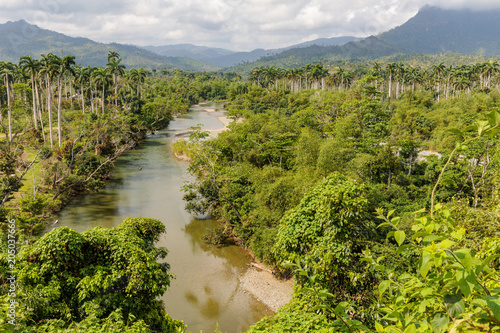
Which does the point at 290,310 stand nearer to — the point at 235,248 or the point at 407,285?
the point at 407,285

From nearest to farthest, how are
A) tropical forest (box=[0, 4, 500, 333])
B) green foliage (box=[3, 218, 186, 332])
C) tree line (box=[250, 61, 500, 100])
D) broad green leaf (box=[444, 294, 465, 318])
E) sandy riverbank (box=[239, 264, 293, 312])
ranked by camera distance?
broad green leaf (box=[444, 294, 465, 318]) < tropical forest (box=[0, 4, 500, 333]) < green foliage (box=[3, 218, 186, 332]) < sandy riverbank (box=[239, 264, 293, 312]) < tree line (box=[250, 61, 500, 100])

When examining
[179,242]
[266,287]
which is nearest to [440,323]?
[266,287]

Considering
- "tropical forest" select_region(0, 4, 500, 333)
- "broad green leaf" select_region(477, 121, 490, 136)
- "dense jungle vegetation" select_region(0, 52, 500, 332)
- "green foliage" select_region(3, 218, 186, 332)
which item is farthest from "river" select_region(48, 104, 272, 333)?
"broad green leaf" select_region(477, 121, 490, 136)

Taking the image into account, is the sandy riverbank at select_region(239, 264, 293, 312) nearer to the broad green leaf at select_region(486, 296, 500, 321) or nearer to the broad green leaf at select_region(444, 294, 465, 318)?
the broad green leaf at select_region(444, 294, 465, 318)

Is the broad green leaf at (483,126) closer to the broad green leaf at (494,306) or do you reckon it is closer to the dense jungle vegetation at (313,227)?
the dense jungle vegetation at (313,227)

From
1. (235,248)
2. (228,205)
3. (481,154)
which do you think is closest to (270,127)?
(228,205)

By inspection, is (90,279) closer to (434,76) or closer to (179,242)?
(179,242)
